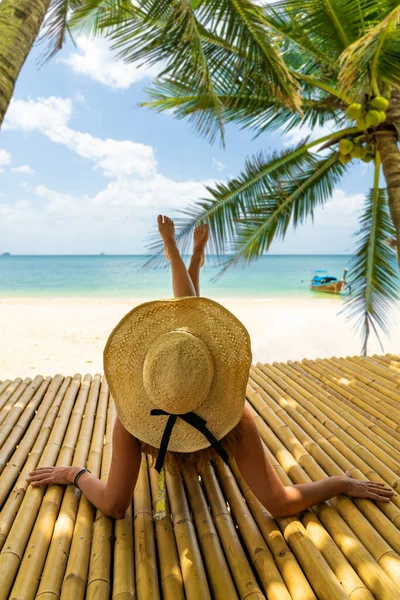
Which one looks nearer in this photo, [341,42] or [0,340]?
[341,42]

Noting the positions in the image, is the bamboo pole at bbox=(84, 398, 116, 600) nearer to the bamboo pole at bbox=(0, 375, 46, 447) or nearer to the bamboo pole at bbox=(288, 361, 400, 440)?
the bamboo pole at bbox=(0, 375, 46, 447)

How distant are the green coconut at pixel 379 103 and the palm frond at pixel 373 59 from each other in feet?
0.26

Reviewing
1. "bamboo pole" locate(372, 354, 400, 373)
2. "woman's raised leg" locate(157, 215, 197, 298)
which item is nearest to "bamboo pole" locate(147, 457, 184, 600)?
"woman's raised leg" locate(157, 215, 197, 298)

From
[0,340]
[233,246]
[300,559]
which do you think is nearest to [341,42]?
[233,246]

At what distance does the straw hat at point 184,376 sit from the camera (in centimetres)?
100

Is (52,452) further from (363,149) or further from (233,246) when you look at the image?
(363,149)

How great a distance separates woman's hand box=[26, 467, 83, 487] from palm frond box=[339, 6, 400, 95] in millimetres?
2782

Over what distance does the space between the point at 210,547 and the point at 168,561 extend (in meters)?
0.13

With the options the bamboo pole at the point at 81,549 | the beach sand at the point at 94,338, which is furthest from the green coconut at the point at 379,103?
the beach sand at the point at 94,338

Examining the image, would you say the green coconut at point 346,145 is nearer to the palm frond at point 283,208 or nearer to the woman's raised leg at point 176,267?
the palm frond at point 283,208

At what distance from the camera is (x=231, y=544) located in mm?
1163

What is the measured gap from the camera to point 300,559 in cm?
109

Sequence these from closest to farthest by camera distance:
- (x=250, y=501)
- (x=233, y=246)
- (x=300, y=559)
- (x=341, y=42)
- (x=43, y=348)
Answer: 1. (x=300, y=559)
2. (x=250, y=501)
3. (x=341, y=42)
4. (x=233, y=246)
5. (x=43, y=348)

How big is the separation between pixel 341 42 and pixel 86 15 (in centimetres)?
213
